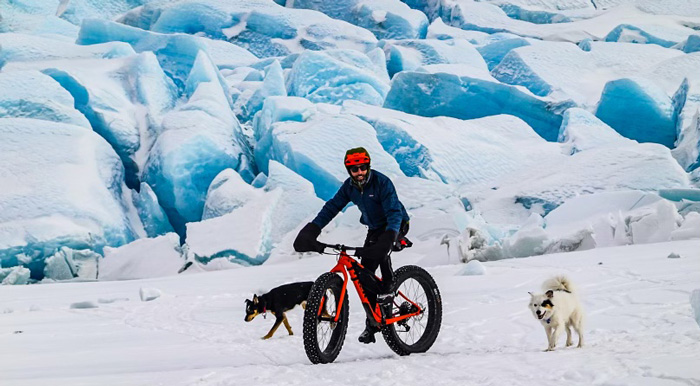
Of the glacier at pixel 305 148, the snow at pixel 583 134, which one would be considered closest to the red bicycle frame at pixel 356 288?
the glacier at pixel 305 148

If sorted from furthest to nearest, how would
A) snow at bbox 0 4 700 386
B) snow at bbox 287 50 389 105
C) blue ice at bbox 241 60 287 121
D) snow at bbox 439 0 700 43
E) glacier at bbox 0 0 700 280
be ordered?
snow at bbox 439 0 700 43 < snow at bbox 287 50 389 105 < blue ice at bbox 241 60 287 121 < glacier at bbox 0 0 700 280 < snow at bbox 0 4 700 386

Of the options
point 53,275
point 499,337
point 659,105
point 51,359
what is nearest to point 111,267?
point 53,275

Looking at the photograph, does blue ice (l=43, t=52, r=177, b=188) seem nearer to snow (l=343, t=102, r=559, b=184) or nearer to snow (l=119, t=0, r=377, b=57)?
snow (l=343, t=102, r=559, b=184)

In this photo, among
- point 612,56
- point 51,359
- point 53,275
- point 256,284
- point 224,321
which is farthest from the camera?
point 612,56

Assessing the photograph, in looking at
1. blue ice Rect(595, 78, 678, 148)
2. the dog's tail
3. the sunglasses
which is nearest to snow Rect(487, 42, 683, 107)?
blue ice Rect(595, 78, 678, 148)

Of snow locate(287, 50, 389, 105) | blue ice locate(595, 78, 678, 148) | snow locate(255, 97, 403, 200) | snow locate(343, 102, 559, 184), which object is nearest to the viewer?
snow locate(255, 97, 403, 200)

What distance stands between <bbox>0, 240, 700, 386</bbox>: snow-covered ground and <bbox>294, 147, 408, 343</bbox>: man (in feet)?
A: 1.12

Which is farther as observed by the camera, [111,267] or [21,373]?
[111,267]

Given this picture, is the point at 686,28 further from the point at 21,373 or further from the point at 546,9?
the point at 21,373

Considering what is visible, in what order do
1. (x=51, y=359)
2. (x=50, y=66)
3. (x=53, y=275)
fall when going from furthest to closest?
(x=50, y=66) → (x=53, y=275) → (x=51, y=359)

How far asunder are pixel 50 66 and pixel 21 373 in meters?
14.1

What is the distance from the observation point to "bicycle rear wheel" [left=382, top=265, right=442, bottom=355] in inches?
113

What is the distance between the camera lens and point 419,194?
36.3 ft

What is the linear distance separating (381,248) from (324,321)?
380 mm
